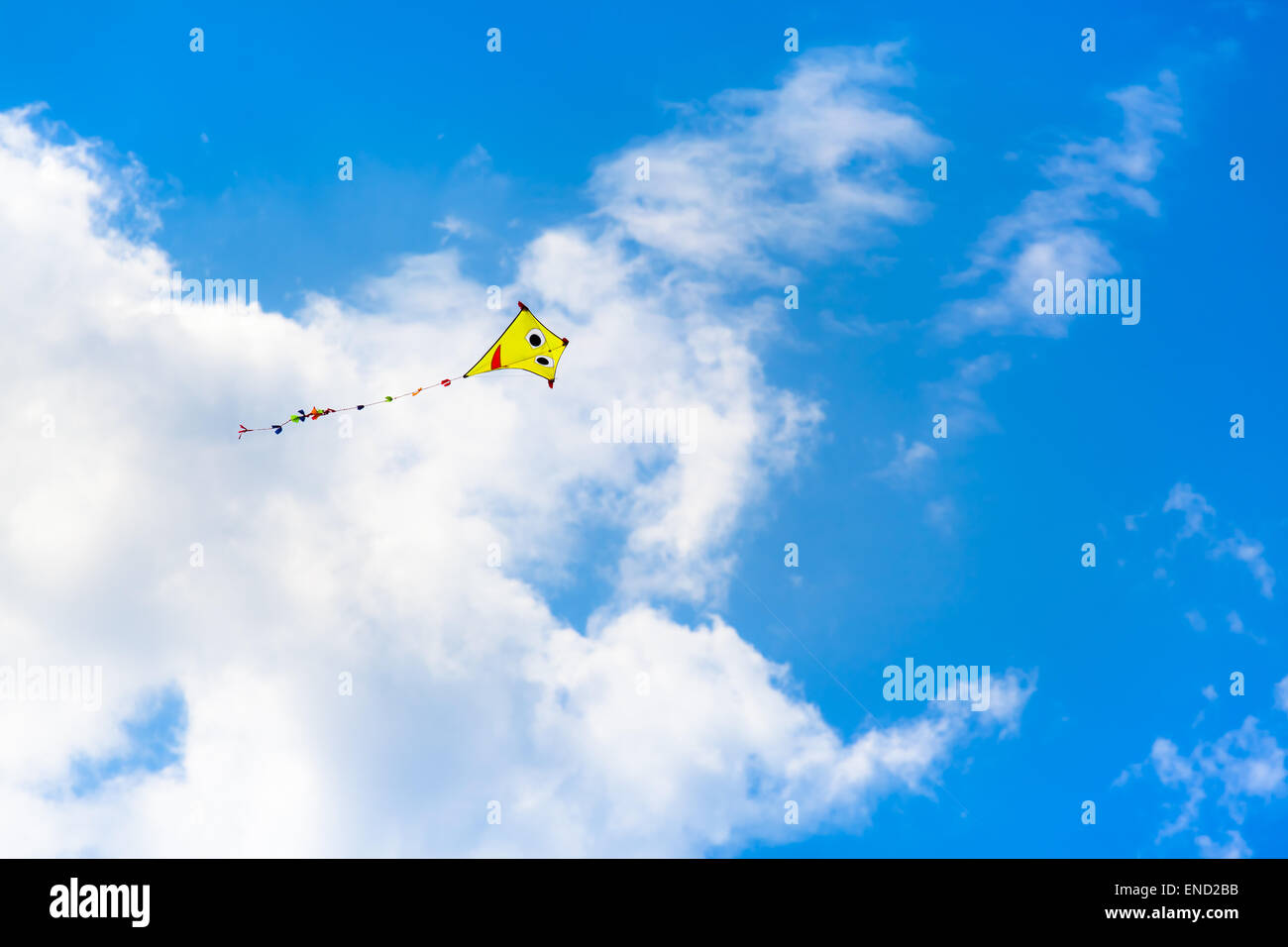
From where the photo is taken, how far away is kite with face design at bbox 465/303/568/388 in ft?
122

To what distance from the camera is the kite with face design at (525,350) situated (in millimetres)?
37062

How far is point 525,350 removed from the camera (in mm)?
37594
